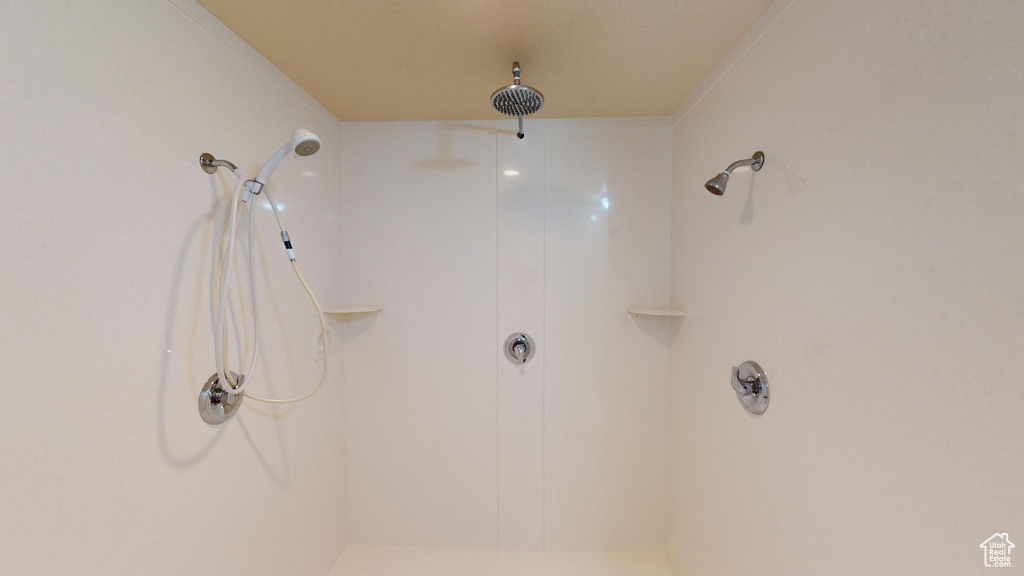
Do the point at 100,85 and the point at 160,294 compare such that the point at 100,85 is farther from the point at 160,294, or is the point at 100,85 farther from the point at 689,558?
the point at 689,558

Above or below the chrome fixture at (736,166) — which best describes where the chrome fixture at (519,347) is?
below

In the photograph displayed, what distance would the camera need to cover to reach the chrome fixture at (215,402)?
839mm

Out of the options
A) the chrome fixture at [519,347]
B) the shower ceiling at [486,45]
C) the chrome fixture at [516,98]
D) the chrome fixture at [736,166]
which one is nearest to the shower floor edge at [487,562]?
the chrome fixture at [519,347]

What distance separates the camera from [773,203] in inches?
32.3

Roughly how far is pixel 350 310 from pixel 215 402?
0.52 m

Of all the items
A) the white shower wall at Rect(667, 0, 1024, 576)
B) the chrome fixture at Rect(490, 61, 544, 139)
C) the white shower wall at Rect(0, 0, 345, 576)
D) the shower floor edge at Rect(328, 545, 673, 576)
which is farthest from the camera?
the shower floor edge at Rect(328, 545, 673, 576)

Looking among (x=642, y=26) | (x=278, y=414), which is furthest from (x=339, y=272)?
(x=642, y=26)

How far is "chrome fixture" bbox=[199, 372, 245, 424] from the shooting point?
839mm

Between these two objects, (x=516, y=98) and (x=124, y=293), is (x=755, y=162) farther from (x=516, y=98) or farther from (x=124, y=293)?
(x=124, y=293)

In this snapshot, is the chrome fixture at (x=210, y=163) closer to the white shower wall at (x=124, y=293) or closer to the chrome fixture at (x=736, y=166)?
the white shower wall at (x=124, y=293)

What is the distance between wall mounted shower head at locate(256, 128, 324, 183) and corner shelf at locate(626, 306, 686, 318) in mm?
1197

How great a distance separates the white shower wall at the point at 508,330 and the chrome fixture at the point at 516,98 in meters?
0.40

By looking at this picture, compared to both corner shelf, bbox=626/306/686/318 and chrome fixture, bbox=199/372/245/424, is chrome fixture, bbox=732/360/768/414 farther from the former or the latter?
chrome fixture, bbox=199/372/245/424

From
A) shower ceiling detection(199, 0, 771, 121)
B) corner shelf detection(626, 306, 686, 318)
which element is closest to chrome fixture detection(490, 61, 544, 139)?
shower ceiling detection(199, 0, 771, 121)
